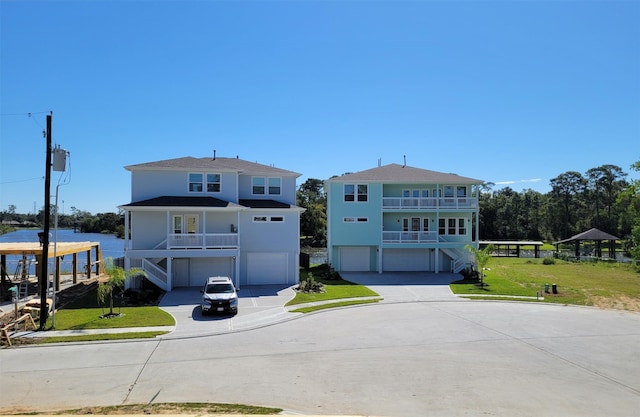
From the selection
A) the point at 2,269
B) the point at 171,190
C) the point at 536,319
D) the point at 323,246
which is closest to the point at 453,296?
the point at 536,319

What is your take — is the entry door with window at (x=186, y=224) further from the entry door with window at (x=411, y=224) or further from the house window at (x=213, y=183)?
the entry door with window at (x=411, y=224)

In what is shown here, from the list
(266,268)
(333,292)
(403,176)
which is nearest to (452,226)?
(403,176)

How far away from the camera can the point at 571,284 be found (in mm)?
30734

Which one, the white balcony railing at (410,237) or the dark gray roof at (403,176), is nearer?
the white balcony railing at (410,237)

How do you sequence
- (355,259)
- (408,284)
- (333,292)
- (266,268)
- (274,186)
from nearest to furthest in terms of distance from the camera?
(333,292) < (266,268) < (408,284) < (274,186) < (355,259)

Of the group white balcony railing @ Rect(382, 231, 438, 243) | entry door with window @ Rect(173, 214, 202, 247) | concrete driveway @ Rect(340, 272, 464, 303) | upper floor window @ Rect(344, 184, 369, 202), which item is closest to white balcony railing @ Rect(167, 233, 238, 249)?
entry door with window @ Rect(173, 214, 202, 247)

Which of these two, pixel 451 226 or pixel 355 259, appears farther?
pixel 451 226

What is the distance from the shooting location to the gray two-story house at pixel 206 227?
1019 inches

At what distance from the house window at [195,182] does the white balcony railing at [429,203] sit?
49.1 feet

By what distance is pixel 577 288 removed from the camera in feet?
94.7

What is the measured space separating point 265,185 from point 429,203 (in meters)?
14.1

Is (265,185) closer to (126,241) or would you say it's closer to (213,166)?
(213,166)

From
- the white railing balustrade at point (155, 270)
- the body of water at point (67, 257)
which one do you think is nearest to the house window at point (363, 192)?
the white railing balustrade at point (155, 270)

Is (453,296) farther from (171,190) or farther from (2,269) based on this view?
(2,269)
